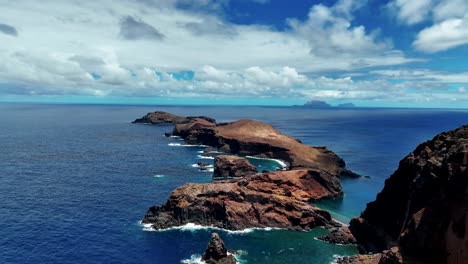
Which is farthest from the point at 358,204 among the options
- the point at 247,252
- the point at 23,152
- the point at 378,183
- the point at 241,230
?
the point at 23,152

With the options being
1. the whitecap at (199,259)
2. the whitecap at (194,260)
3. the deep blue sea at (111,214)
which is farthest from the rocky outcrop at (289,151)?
the whitecap at (194,260)

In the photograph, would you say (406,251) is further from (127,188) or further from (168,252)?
(127,188)

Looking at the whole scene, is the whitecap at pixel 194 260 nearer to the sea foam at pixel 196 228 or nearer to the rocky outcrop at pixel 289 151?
the sea foam at pixel 196 228

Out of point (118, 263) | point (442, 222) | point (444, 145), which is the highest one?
point (444, 145)

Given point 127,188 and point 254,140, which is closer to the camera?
point 127,188

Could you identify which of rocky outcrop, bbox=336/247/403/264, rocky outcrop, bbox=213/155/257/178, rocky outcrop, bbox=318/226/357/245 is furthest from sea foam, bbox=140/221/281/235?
rocky outcrop, bbox=213/155/257/178

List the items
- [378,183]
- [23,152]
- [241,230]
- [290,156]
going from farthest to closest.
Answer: [23,152] < [290,156] < [378,183] < [241,230]

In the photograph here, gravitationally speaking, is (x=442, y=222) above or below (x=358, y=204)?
above
